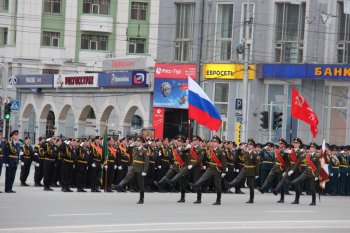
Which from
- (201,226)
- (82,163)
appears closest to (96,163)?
(82,163)

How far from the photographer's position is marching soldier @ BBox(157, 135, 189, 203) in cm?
3098

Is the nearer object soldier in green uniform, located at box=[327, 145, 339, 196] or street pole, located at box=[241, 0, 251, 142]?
soldier in green uniform, located at box=[327, 145, 339, 196]

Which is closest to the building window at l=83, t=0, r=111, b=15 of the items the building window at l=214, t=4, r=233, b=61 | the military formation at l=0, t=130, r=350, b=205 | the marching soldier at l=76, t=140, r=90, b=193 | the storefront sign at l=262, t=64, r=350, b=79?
the building window at l=214, t=4, r=233, b=61

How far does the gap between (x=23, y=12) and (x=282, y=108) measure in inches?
1153

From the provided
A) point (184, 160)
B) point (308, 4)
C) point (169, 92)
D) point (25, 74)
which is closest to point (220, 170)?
point (184, 160)

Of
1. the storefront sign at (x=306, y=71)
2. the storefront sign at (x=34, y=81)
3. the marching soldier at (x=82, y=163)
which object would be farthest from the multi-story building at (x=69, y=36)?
the marching soldier at (x=82, y=163)

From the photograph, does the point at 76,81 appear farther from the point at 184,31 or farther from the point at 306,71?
the point at 306,71

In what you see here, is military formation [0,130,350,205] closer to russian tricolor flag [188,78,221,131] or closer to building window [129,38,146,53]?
russian tricolor flag [188,78,221,131]

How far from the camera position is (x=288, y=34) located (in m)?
58.1

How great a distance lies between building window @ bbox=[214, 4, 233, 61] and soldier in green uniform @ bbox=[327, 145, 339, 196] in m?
18.6

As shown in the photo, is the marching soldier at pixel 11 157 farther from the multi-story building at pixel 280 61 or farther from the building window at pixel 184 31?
the building window at pixel 184 31

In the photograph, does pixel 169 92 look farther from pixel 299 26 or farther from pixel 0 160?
pixel 0 160

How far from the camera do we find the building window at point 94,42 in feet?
277

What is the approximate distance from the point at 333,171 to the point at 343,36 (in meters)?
16.8
